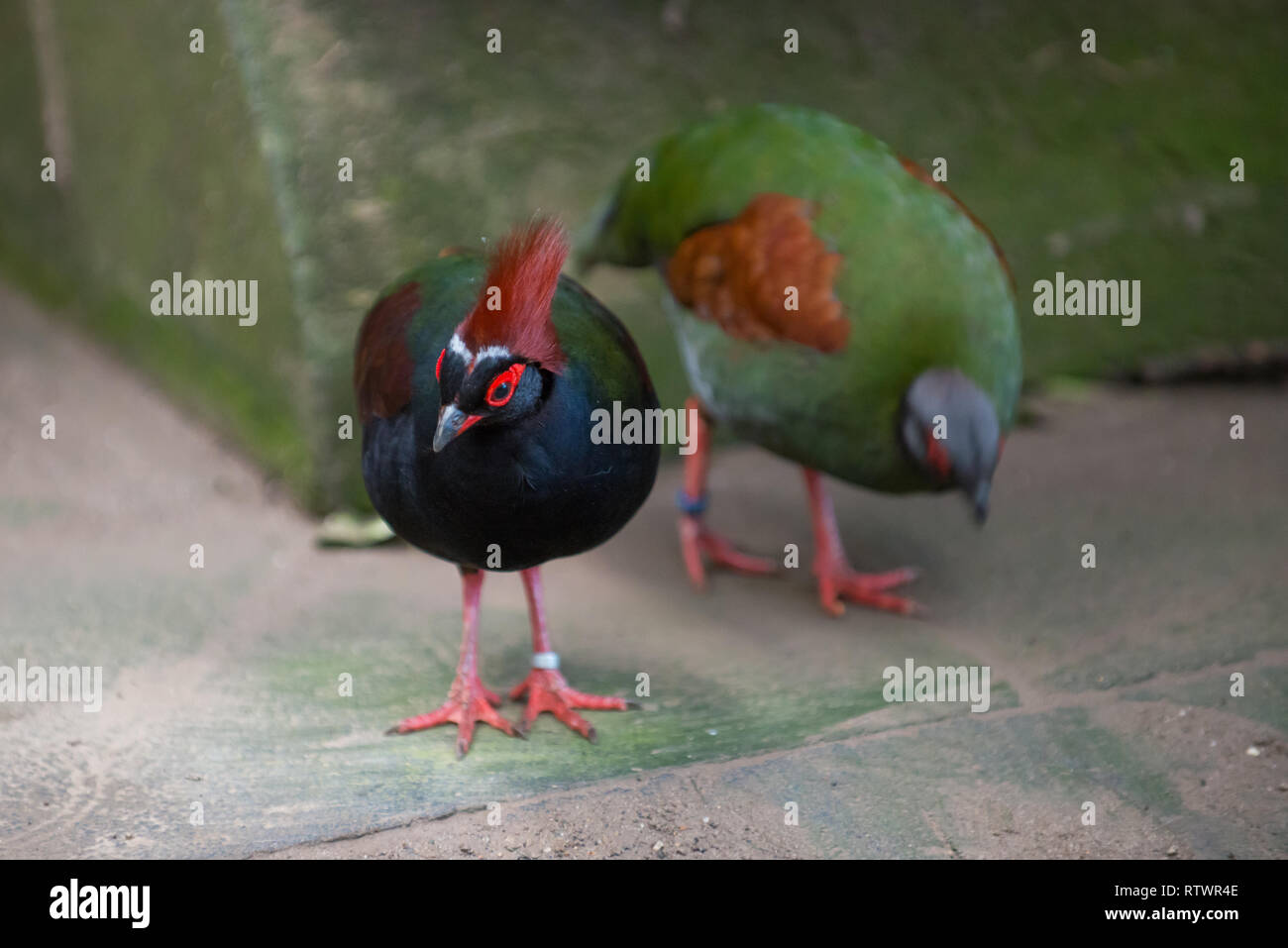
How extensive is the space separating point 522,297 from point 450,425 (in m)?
0.32

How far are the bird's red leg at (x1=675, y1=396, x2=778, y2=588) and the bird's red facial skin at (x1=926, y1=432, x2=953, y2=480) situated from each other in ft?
3.95

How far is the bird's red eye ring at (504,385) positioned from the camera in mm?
2898

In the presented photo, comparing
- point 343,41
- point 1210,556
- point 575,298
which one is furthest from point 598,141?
point 1210,556

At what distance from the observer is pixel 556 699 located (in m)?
3.71

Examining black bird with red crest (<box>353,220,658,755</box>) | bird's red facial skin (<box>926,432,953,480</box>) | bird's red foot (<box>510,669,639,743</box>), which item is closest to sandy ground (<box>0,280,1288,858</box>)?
bird's red foot (<box>510,669,639,743</box>)

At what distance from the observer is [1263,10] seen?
5.91 metres

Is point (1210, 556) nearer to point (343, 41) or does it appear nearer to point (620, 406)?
point (620, 406)

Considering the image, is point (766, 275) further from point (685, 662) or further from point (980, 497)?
point (685, 662)

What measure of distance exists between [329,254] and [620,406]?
2107 mm

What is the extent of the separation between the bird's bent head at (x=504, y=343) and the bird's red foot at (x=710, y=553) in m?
1.98

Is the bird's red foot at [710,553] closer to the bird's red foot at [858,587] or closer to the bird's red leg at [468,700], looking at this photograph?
the bird's red foot at [858,587]

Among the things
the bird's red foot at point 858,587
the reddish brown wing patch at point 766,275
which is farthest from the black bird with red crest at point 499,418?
the bird's red foot at point 858,587

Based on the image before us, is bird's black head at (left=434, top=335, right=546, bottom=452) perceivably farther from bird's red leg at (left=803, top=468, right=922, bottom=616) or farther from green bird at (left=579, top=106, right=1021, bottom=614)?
bird's red leg at (left=803, top=468, right=922, bottom=616)

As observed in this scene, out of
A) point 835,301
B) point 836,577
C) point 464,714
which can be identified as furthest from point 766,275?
point 464,714
